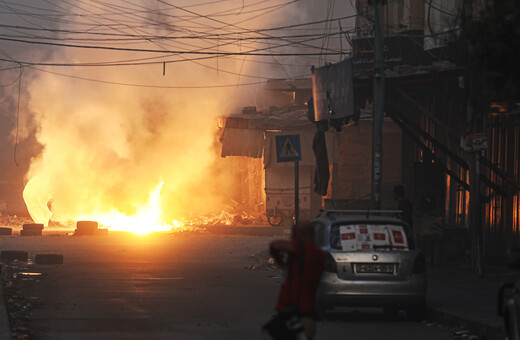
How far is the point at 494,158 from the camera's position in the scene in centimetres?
2094

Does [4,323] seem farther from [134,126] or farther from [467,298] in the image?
[134,126]

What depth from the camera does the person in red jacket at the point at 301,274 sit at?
6895 millimetres

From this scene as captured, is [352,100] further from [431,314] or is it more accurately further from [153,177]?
[153,177]

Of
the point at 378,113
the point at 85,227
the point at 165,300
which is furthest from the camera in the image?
the point at 85,227

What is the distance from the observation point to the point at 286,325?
6.82m

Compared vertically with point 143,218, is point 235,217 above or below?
above

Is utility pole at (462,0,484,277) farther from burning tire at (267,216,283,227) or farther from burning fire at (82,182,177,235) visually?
burning fire at (82,182,177,235)

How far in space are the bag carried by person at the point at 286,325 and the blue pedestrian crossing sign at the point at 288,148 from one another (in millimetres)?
14511

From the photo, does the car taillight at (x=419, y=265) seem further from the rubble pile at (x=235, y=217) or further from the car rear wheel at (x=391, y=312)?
the rubble pile at (x=235, y=217)

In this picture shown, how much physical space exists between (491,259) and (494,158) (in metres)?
2.40

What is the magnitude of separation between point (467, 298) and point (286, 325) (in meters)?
8.13

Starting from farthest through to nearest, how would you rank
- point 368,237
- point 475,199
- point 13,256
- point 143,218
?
point 143,218
point 13,256
point 475,199
point 368,237

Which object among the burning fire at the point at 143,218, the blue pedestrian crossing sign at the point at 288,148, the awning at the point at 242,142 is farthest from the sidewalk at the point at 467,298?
the burning fire at the point at 143,218

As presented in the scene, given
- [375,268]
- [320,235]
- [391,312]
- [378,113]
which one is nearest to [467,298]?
[391,312]
